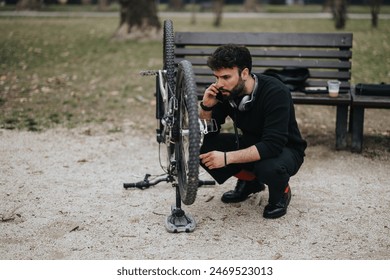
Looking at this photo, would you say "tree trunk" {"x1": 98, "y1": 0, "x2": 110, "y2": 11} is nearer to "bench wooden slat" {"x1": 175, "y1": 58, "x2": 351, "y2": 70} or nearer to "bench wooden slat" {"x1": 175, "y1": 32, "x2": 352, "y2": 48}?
"bench wooden slat" {"x1": 175, "y1": 32, "x2": 352, "y2": 48}

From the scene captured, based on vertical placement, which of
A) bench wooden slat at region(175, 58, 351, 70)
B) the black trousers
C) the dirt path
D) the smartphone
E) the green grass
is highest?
the smartphone

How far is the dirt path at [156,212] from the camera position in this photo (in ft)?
12.3

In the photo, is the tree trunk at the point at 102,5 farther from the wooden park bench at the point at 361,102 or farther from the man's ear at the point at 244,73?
the man's ear at the point at 244,73

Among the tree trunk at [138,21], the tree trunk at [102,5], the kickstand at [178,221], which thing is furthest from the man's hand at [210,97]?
the tree trunk at [102,5]

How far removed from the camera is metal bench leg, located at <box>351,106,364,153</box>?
580 cm

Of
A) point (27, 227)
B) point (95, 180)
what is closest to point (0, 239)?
point (27, 227)

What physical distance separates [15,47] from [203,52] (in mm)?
6767

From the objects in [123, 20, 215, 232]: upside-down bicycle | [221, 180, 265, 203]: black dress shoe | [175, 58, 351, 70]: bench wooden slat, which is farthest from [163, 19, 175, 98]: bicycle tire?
[175, 58, 351, 70]: bench wooden slat

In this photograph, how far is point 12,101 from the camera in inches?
309

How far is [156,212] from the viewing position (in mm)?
4418

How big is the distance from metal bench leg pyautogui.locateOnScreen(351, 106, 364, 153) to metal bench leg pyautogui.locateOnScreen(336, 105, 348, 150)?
0.09 meters

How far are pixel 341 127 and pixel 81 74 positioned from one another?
5.19m

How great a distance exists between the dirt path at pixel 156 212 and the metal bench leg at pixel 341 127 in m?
0.13

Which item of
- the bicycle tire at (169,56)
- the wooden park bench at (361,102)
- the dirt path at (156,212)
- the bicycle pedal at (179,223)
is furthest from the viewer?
the wooden park bench at (361,102)
